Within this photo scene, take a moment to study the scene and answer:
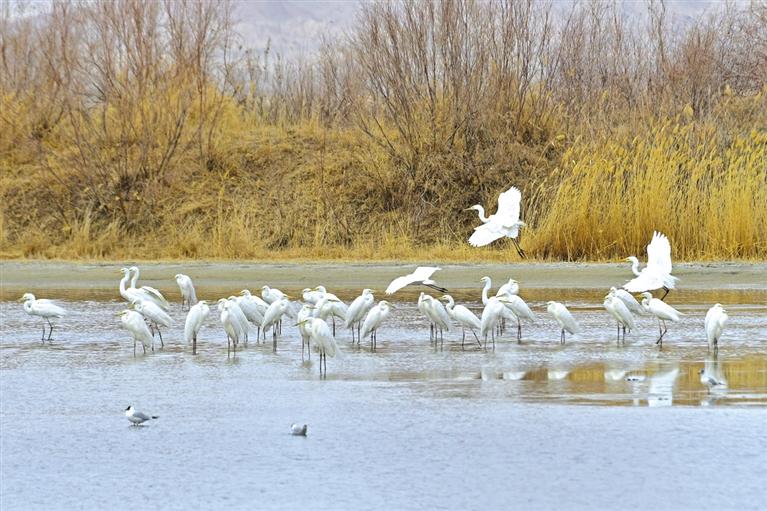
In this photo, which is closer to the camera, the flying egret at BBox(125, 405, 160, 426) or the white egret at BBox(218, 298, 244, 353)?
the flying egret at BBox(125, 405, 160, 426)

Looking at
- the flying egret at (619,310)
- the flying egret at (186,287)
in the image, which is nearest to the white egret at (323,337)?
the flying egret at (619,310)

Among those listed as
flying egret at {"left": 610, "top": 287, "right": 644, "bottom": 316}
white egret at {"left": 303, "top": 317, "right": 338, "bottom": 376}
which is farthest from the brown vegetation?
white egret at {"left": 303, "top": 317, "right": 338, "bottom": 376}

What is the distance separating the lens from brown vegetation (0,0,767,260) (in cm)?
2188

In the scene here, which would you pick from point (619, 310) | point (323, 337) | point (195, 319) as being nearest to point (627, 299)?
point (619, 310)

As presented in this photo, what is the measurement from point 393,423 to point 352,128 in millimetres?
16533

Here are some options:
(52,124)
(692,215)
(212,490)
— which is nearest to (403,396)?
(212,490)

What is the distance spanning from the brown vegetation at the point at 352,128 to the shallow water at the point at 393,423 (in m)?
9.03

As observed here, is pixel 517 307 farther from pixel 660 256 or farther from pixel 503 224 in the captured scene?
pixel 503 224

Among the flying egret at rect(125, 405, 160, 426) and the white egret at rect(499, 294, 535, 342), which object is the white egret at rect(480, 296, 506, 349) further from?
the flying egret at rect(125, 405, 160, 426)

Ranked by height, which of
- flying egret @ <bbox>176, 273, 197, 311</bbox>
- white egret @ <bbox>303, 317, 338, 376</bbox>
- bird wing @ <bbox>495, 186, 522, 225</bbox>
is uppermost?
bird wing @ <bbox>495, 186, 522, 225</bbox>

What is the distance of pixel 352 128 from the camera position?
24547mm

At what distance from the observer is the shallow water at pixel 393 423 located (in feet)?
22.2

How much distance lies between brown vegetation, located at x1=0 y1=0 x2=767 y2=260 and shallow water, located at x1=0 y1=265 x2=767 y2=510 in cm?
903

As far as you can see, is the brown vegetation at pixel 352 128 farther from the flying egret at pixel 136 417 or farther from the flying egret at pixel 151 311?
the flying egret at pixel 136 417
